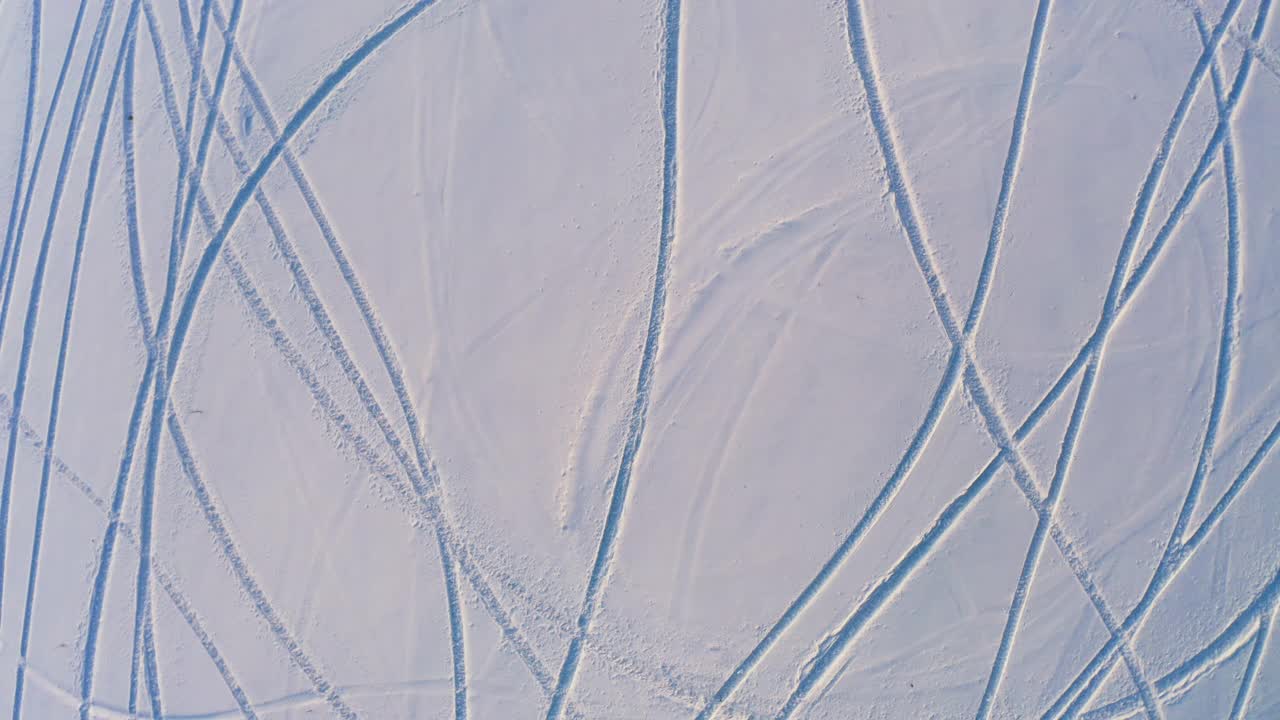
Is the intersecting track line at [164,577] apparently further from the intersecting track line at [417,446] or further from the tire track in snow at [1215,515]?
the tire track in snow at [1215,515]

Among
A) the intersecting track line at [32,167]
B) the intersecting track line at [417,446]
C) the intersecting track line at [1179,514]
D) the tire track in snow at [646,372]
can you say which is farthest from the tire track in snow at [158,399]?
the intersecting track line at [1179,514]

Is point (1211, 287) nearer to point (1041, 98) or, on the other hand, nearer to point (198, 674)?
point (1041, 98)

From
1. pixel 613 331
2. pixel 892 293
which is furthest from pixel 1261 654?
pixel 613 331

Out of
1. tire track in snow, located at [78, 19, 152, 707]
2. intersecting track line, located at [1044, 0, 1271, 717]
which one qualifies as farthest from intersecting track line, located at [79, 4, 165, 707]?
intersecting track line, located at [1044, 0, 1271, 717]

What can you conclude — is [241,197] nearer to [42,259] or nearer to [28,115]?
[42,259]

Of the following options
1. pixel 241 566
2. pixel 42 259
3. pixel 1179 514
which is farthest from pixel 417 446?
pixel 1179 514

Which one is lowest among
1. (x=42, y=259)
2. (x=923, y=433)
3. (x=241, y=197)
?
(x=923, y=433)

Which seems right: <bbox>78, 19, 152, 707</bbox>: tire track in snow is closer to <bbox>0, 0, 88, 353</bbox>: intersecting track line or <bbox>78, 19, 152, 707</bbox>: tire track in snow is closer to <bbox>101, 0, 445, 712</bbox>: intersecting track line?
<bbox>101, 0, 445, 712</bbox>: intersecting track line
